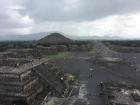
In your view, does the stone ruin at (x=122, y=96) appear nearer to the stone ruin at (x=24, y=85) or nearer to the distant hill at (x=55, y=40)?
the stone ruin at (x=24, y=85)

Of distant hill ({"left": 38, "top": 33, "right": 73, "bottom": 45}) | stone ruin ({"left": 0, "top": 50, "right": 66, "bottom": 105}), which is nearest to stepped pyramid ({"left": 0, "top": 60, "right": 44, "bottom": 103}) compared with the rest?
stone ruin ({"left": 0, "top": 50, "right": 66, "bottom": 105})

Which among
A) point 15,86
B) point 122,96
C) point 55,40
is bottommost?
point 122,96

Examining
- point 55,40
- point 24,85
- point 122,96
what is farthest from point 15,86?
point 55,40

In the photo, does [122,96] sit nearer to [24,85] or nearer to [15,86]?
[24,85]

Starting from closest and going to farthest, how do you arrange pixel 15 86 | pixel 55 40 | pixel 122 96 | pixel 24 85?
pixel 15 86 < pixel 24 85 < pixel 122 96 < pixel 55 40

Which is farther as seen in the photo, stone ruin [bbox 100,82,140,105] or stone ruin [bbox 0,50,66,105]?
stone ruin [bbox 100,82,140,105]

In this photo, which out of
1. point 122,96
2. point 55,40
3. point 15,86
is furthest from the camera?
point 55,40

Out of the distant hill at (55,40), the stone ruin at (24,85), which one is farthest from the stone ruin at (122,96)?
the distant hill at (55,40)

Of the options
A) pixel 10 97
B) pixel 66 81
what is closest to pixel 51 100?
pixel 10 97

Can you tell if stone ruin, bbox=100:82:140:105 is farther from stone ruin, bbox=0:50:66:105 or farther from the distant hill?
the distant hill

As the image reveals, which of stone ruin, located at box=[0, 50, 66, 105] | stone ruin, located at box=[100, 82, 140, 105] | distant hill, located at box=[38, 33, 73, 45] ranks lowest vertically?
stone ruin, located at box=[100, 82, 140, 105]

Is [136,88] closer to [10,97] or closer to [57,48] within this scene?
[10,97]
